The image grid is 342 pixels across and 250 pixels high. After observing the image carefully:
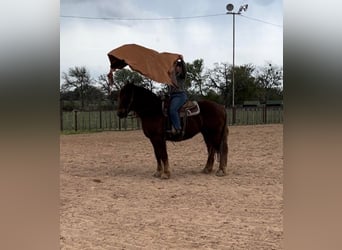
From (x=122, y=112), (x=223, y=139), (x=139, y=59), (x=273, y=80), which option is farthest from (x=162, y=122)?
(x=273, y=80)

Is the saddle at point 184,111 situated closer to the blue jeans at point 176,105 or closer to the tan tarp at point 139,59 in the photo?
the blue jeans at point 176,105

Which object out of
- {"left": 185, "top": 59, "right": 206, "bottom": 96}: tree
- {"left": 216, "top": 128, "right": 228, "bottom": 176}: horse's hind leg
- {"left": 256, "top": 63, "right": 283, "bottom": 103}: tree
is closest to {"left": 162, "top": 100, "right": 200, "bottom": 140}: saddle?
{"left": 185, "top": 59, "right": 206, "bottom": 96}: tree

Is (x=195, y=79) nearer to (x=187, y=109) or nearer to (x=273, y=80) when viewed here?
(x=187, y=109)

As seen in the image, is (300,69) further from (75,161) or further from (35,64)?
(75,161)

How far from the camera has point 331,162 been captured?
1.16 ft

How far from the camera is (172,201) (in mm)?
1943

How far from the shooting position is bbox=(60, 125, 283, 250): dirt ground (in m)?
1.30

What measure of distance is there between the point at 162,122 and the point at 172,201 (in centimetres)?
73

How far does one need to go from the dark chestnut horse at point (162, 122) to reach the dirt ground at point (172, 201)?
0.41 ft

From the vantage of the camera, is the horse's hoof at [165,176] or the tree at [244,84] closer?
the tree at [244,84]

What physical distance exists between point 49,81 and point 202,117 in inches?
89.6

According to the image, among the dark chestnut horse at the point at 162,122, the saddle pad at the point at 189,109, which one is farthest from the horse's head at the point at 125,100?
the saddle pad at the point at 189,109

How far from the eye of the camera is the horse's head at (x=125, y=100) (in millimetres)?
2405

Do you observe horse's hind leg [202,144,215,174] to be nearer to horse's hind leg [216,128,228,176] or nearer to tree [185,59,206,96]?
horse's hind leg [216,128,228,176]
